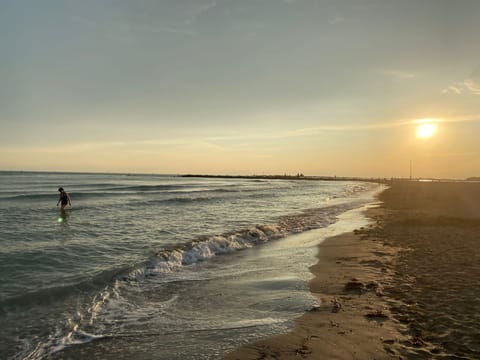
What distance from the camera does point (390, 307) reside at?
6582 mm

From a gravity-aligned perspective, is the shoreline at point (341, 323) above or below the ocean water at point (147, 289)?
above

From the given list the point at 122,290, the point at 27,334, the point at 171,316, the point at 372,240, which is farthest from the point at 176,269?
the point at 372,240

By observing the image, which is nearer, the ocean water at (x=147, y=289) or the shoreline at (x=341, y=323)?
the shoreline at (x=341, y=323)

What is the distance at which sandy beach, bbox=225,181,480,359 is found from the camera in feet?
16.3

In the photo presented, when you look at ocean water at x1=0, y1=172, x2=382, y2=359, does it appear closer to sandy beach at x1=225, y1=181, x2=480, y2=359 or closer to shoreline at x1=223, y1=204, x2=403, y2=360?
shoreline at x1=223, y1=204, x2=403, y2=360

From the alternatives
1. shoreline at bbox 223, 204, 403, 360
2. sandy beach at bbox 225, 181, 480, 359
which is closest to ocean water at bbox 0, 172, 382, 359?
shoreline at bbox 223, 204, 403, 360

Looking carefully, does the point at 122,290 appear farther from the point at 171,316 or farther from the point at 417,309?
the point at 417,309

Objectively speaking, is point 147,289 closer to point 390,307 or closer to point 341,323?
point 341,323

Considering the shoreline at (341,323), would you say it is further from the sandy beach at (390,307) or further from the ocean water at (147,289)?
the ocean water at (147,289)

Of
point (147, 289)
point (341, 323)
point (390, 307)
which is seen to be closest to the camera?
point (341, 323)

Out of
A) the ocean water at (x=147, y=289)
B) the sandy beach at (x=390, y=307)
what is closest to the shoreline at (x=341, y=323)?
the sandy beach at (x=390, y=307)

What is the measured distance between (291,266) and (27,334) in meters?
6.93

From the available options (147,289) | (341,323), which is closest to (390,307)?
(341,323)

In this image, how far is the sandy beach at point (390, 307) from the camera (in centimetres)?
498
